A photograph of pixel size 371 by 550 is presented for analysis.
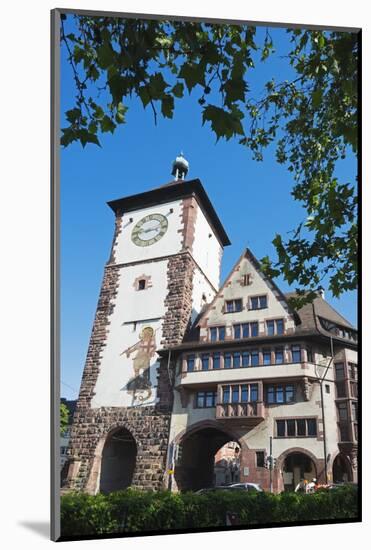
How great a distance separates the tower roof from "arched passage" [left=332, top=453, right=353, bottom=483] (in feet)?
13.4

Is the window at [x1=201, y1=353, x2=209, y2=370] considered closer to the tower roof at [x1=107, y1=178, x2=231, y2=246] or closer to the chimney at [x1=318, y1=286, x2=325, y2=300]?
the tower roof at [x1=107, y1=178, x2=231, y2=246]

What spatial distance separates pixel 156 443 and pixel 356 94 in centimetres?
818

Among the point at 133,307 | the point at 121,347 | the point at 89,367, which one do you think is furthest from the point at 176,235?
the point at 89,367

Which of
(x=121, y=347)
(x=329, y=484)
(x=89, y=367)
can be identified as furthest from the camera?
(x=121, y=347)

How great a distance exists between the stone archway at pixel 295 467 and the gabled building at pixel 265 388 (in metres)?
0.02

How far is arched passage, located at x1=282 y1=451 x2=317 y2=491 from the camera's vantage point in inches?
357

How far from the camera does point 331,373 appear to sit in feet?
32.2

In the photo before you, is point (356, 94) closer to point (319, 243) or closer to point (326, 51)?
point (326, 51)

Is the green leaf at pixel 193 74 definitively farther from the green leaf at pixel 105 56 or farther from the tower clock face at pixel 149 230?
the tower clock face at pixel 149 230

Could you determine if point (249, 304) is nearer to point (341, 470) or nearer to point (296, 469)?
point (296, 469)

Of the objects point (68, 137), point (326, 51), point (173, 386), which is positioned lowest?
point (173, 386)

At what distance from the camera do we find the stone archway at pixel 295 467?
906 cm

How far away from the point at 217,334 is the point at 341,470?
4161mm

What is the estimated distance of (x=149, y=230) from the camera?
40.6 feet
